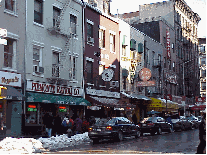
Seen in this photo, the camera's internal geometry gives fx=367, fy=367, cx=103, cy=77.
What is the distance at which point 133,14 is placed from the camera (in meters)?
61.4

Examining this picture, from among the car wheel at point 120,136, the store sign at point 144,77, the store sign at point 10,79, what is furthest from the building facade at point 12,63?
the store sign at point 144,77

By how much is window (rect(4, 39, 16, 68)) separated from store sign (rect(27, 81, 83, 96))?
2000 mm

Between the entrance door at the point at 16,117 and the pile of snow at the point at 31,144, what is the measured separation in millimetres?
4995

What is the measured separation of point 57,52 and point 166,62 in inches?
1034

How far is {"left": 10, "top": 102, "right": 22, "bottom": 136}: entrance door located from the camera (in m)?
23.7

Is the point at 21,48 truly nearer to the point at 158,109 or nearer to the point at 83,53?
the point at 83,53

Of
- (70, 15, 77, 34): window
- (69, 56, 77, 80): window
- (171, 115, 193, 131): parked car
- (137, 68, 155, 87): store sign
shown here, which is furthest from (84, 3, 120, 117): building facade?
(171, 115, 193, 131): parked car

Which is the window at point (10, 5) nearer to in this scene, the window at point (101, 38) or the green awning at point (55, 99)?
the green awning at point (55, 99)

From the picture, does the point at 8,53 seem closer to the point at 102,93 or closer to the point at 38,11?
the point at 38,11

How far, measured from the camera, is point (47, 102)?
2562 cm

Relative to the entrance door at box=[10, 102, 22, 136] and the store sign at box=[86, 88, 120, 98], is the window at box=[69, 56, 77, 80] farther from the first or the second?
the entrance door at box=[10, 102, 22, 136]

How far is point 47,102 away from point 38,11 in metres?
6.75

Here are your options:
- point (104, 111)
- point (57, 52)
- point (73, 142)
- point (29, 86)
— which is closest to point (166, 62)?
point (104, 111)

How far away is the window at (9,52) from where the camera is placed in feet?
77.8
